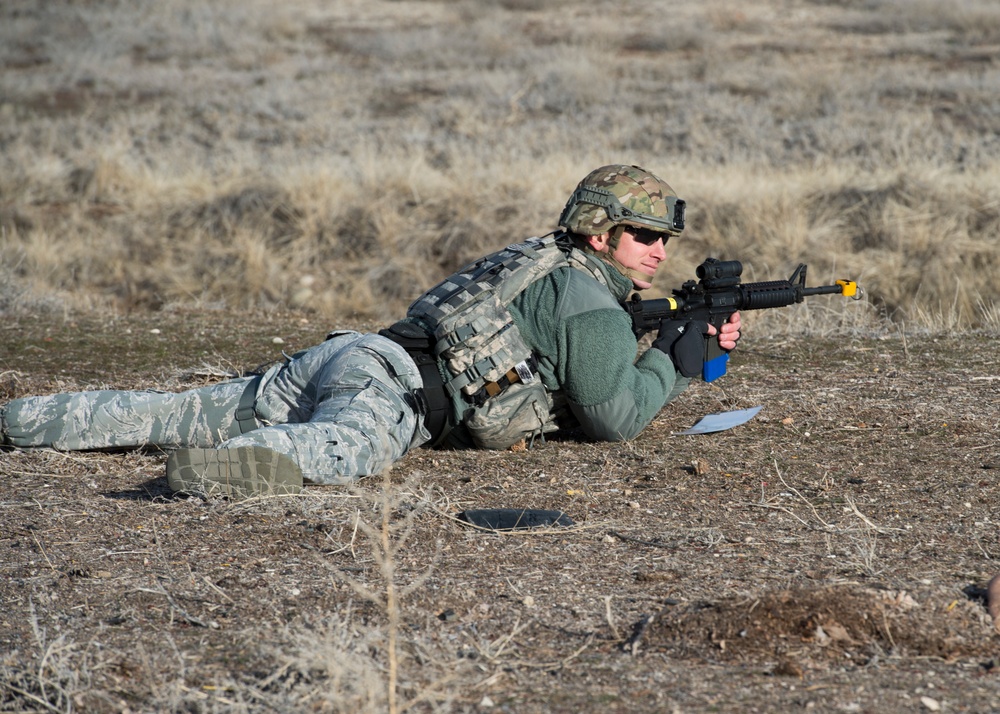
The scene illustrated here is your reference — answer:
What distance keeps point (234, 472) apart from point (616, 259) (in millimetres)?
1670

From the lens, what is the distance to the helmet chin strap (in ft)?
14.1

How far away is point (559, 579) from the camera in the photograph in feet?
10.4

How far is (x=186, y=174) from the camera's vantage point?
11516 mm

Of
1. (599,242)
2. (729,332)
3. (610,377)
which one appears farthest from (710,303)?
(610,377)

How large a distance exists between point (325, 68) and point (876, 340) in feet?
44.7

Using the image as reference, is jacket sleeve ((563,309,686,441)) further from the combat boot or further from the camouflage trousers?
the combat boot

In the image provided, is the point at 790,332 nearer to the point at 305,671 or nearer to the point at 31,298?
the point at 305,671

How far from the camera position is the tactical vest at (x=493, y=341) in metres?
4.07

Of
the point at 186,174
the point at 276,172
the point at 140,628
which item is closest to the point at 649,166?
the point at 276,172

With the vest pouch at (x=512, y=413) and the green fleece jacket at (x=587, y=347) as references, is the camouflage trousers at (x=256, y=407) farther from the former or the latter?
the green fleece jacket at (x=587, y=347)

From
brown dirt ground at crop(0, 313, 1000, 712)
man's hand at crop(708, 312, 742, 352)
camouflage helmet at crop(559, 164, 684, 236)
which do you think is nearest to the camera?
brown dirt ground at crop(0, 313, 1000, 712)

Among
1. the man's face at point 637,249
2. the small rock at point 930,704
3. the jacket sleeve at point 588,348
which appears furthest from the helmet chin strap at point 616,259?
the small rock at point 930,704

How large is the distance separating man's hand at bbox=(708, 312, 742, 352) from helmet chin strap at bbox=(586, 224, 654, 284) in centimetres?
41

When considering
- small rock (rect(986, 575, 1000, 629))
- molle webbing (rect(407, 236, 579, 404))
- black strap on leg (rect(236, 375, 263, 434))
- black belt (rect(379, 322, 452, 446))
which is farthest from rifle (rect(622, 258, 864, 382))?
small rock (rect(986, 575, 1000, 629))
